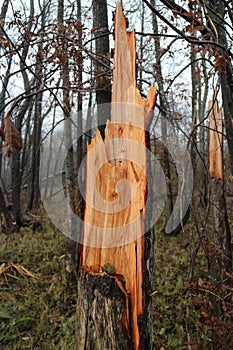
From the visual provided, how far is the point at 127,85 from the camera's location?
1.93 meters

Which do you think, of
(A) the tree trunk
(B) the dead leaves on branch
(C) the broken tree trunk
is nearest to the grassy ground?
(C) the broken tree trunk

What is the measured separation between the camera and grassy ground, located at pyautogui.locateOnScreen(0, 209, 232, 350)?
138 inches

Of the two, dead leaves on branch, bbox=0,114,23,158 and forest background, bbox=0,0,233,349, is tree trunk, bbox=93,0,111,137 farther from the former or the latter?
dead leaves on branch, bbox=0,114,23,158

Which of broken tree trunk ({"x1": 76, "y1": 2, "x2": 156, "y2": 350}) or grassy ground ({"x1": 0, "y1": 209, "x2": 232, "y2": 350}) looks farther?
grassy ground ({"x1": 0, "y1": 209, "x2": 232, "y2": 350})

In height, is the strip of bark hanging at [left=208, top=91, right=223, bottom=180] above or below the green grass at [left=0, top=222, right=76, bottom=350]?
above

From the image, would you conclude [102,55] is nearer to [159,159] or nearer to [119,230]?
[159,159]

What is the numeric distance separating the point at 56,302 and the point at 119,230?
3237mm

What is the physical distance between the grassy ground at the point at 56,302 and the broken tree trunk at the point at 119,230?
1.45 ft

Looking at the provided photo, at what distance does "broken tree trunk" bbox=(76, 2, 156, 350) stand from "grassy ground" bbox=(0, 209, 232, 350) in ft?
1.45

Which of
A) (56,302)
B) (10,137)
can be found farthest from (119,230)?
(56,302)

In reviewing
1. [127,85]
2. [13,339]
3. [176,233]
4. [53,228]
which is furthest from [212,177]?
[53,228]

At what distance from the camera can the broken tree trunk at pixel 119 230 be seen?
1723mm

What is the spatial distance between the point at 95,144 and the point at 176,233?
22.2 feet

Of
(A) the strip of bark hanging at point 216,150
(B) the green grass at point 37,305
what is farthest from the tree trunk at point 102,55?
(B) the green grass at point 37,305
